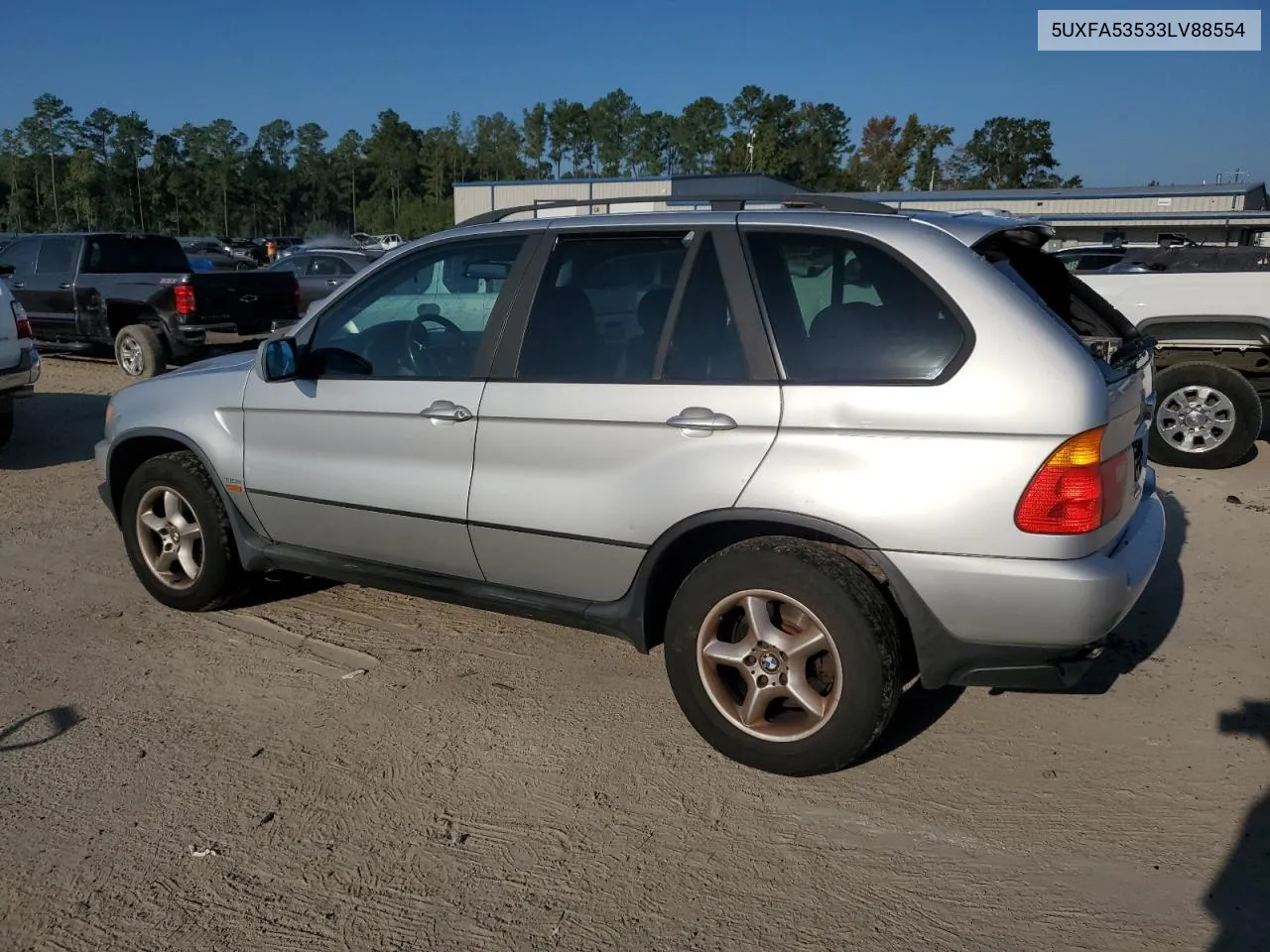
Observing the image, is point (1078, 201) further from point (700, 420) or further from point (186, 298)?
point (700, 420)

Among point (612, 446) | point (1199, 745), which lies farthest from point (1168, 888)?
point (612, 446)

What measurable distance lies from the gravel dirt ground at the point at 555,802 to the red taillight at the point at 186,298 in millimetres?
8106

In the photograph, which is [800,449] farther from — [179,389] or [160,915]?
[179,389]

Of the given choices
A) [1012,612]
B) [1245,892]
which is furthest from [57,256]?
[1245,892]

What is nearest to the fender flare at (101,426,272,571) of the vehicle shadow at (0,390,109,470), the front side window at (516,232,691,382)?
the front side window at (516,232,691,382)

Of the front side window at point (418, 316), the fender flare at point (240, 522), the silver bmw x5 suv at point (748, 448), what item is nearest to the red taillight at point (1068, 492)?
the silver bmw x5 suv at point (748, 448)

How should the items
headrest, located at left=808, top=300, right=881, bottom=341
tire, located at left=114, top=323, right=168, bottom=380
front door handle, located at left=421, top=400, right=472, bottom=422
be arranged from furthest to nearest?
1. tire, located at left=114, top=323, right=168, bottom=380
2. front door handle, located at left=421, top=400, right=472, bottom=422
3. headrest, located at left=808, top=300, right=881, bottom=341

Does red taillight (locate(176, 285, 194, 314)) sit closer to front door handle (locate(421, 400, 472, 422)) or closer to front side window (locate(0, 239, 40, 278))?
front side window (locate(0, 239, 40, 278))

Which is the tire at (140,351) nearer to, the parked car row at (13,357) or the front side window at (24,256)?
the front side window at (24,256)

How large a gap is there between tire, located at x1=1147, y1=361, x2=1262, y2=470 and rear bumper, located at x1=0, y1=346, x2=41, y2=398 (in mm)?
8948

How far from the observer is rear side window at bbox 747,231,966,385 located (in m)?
3.19

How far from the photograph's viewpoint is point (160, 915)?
2.77m

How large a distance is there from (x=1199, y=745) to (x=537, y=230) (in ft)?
10.1

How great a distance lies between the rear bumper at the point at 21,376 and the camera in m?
8.27
